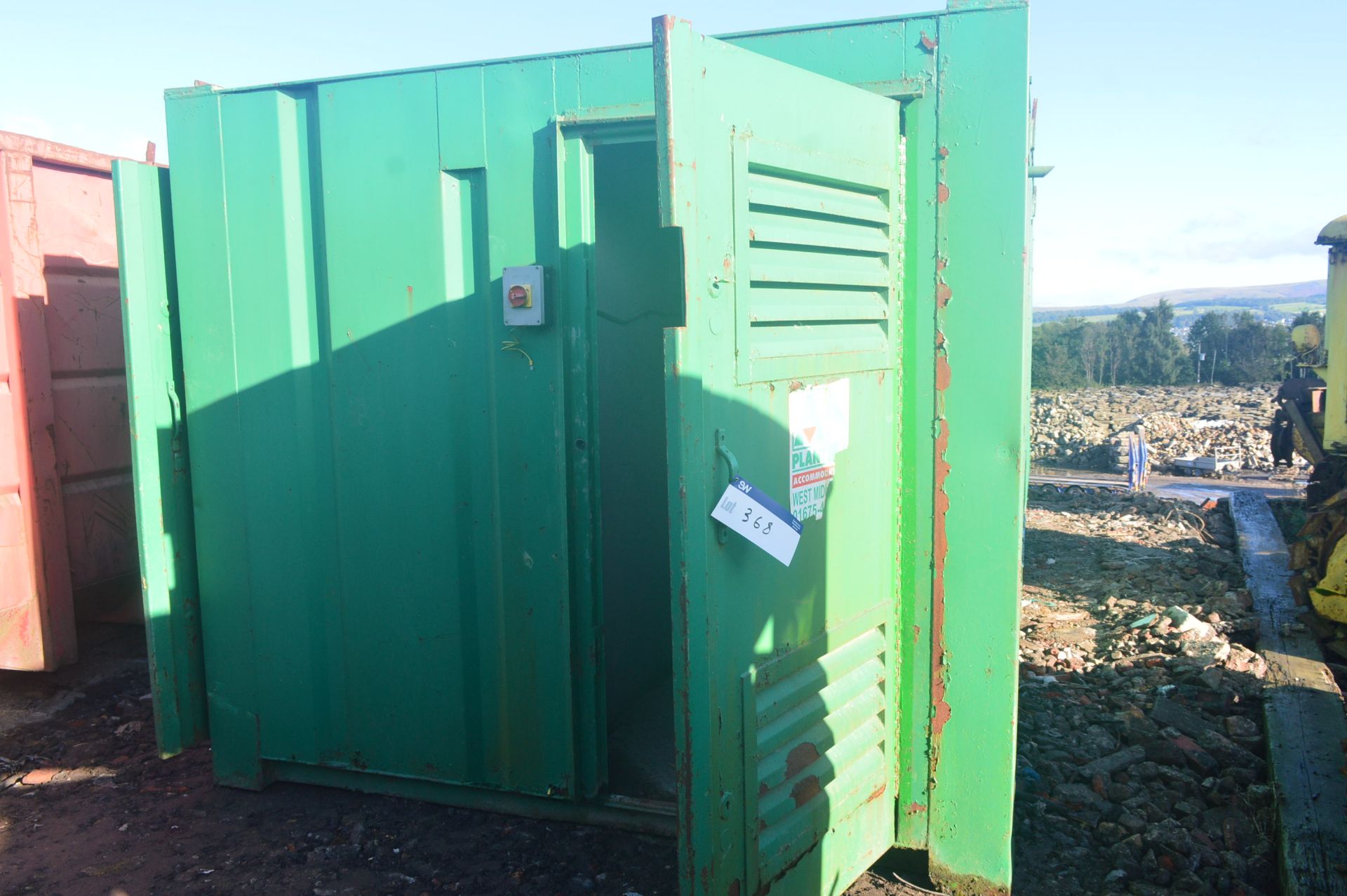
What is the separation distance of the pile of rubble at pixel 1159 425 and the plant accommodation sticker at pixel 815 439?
467 inches

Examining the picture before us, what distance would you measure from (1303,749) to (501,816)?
124 inches

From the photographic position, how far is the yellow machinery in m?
5.54

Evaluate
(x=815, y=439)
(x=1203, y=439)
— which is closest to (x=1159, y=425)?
(x=1203, y=439)

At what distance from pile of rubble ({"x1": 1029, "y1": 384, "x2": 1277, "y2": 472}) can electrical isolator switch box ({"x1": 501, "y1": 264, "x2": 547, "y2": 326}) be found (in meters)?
11.7

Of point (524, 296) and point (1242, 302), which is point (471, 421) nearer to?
point (524, 296)

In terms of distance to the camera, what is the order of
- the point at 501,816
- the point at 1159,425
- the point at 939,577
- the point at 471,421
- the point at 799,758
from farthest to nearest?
the point at 1159,425 → the point at 501,816 → the point at 471,421 → the point at 939,577 → the point at 799,758

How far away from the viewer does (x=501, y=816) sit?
345 cm

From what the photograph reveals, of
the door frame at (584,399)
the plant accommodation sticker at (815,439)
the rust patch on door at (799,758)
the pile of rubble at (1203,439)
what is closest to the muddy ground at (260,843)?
the door frame at (584,399)

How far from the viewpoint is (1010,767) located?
9.50 feet

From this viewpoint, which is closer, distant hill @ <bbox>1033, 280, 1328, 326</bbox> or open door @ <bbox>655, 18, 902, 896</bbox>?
open door @ <bbox>655, 18, 902, 896</bbox>

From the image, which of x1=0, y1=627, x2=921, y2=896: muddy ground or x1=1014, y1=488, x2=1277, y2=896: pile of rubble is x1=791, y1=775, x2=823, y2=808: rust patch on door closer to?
x1=0, y1=627, x2=921, y2=896: muddy ground

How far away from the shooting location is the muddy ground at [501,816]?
307cm

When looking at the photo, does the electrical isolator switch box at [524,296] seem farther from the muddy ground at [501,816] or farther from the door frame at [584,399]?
the muddy ground at [501,816]

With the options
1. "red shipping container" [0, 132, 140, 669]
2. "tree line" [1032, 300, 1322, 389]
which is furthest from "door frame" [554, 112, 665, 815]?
"tree line" [1032, 300, 1322, 389]
